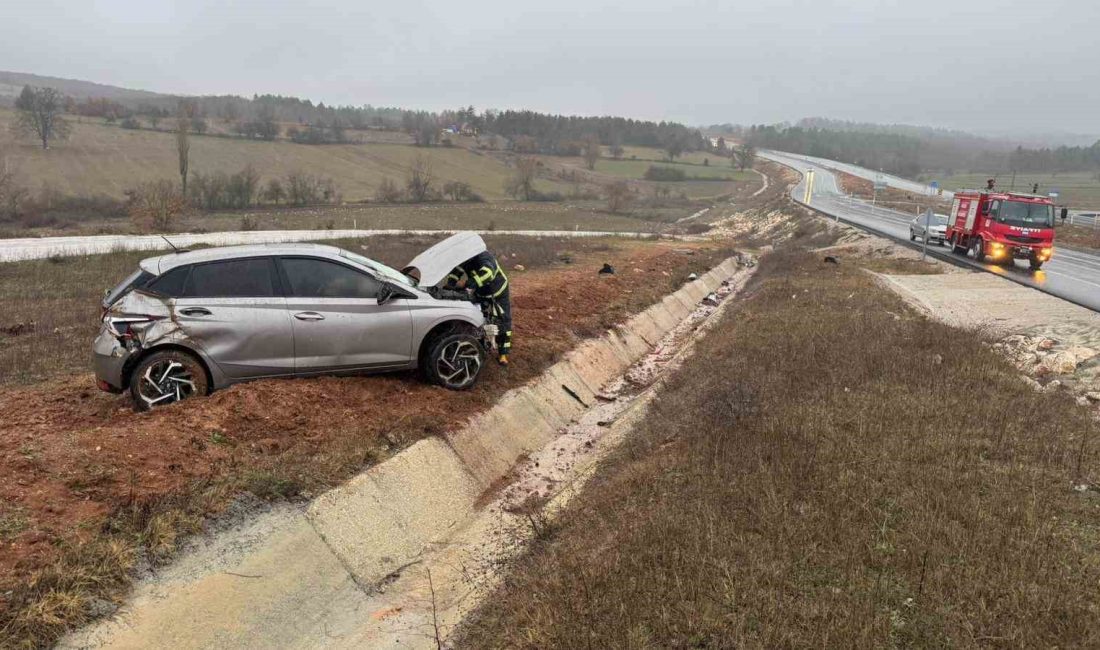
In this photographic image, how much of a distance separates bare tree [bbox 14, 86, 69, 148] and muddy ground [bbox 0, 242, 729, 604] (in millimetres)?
83038

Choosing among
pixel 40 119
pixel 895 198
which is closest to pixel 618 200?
pixel 895 198

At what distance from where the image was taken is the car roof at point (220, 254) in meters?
7.42

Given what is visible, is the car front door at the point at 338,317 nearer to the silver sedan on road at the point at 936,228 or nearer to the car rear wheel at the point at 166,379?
the car rear wheel at the point at 166,379

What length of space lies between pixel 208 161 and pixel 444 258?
270 feet

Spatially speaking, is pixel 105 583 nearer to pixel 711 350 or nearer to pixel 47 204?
pixel 711 350

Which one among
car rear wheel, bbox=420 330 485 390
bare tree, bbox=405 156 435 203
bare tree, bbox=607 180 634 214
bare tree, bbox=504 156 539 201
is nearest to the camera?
car rear wheel, bbox=420 330 485 390

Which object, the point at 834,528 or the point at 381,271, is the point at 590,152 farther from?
the point at 834,528

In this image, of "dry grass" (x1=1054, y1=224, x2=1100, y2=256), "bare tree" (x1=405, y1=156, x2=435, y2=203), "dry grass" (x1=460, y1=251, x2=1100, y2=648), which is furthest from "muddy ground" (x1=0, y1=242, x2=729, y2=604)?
"bare tree" (x1=405, y1=156, x2=435, y2=203)

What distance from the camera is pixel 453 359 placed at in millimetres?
9086

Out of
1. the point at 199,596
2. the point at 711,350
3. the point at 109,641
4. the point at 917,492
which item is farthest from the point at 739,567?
the point at 711,350

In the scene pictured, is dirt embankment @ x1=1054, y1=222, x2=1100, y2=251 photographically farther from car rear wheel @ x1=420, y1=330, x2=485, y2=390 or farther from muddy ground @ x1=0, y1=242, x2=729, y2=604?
muddy ground @ x1=0, y1=242, x2=729, y2=604

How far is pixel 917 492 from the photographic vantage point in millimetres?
6133

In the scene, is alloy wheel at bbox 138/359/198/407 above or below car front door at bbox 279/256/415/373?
below

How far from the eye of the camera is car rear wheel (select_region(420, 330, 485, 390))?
893cm
